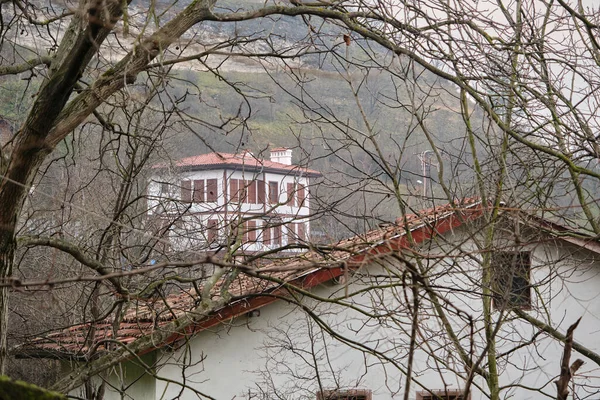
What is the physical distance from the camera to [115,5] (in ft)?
14.3

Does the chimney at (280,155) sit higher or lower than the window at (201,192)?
higher

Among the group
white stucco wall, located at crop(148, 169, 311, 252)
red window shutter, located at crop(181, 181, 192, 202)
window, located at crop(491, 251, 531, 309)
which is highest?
red window shutter, located at crop(181, 181, 192, 202)

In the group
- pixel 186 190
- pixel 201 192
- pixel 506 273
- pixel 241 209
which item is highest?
pixel 186 190

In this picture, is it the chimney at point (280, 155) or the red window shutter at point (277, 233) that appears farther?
the chimney at point (280, 155)

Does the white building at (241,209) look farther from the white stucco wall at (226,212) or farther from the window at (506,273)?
the window at (506,273)

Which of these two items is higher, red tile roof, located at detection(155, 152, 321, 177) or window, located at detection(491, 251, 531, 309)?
red tile roof, located at detection(155, 152, 321, 177)

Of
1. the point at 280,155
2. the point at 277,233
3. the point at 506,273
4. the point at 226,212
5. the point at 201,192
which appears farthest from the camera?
the point at 280,155

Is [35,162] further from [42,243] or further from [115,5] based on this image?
[115,5]

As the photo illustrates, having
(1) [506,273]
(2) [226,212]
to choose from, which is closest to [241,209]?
A: (2) [226,212]

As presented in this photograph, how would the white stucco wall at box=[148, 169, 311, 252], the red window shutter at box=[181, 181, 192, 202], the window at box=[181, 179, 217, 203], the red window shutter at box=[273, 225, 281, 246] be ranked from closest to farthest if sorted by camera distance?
the red window shutter at box=[273, 225, 281, 246] → the white stucco wall at box=[148, 169, 311, 252] → the window at box=[181, 179, 217, 203] → the red window shutter at box=[181, 181, 192, 202]

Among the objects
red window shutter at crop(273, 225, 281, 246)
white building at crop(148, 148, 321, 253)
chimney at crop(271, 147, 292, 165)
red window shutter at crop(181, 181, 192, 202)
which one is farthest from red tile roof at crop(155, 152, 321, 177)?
red window shutter at crop(273, 225, 281, 246)

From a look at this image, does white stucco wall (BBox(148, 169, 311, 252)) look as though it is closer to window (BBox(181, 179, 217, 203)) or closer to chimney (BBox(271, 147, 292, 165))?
window (BBox(181, 179, 217, 203))

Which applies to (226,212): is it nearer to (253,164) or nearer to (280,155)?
(253,164)

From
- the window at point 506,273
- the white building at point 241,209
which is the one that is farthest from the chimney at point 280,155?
the window at point 506,273
